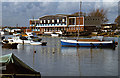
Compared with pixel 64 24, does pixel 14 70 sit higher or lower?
lower

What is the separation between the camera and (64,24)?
433ft

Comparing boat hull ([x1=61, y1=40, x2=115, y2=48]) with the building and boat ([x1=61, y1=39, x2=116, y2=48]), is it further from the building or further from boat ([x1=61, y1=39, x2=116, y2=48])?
the building

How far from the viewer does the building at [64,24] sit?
126856mm

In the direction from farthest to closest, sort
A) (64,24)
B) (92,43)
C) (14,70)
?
(64,24)
(92,43)
(14,70)

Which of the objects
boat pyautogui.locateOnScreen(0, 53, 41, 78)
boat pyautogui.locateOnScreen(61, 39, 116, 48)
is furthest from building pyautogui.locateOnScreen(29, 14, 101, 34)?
boat pyautogui.locateOnScreen(0, 53, 41, 78)

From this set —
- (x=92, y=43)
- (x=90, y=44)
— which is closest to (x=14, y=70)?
(x=90, y=44)

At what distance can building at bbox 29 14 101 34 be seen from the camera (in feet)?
416

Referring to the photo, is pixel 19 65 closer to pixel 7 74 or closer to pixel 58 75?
pixel 7 74

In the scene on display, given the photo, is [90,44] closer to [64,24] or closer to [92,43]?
[92,43]

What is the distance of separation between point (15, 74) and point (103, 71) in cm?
1457

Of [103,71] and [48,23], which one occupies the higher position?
[48,23]

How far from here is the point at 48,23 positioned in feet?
456

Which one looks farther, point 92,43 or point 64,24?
point 64,24

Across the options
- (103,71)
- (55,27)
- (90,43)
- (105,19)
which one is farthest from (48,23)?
(103,71)
